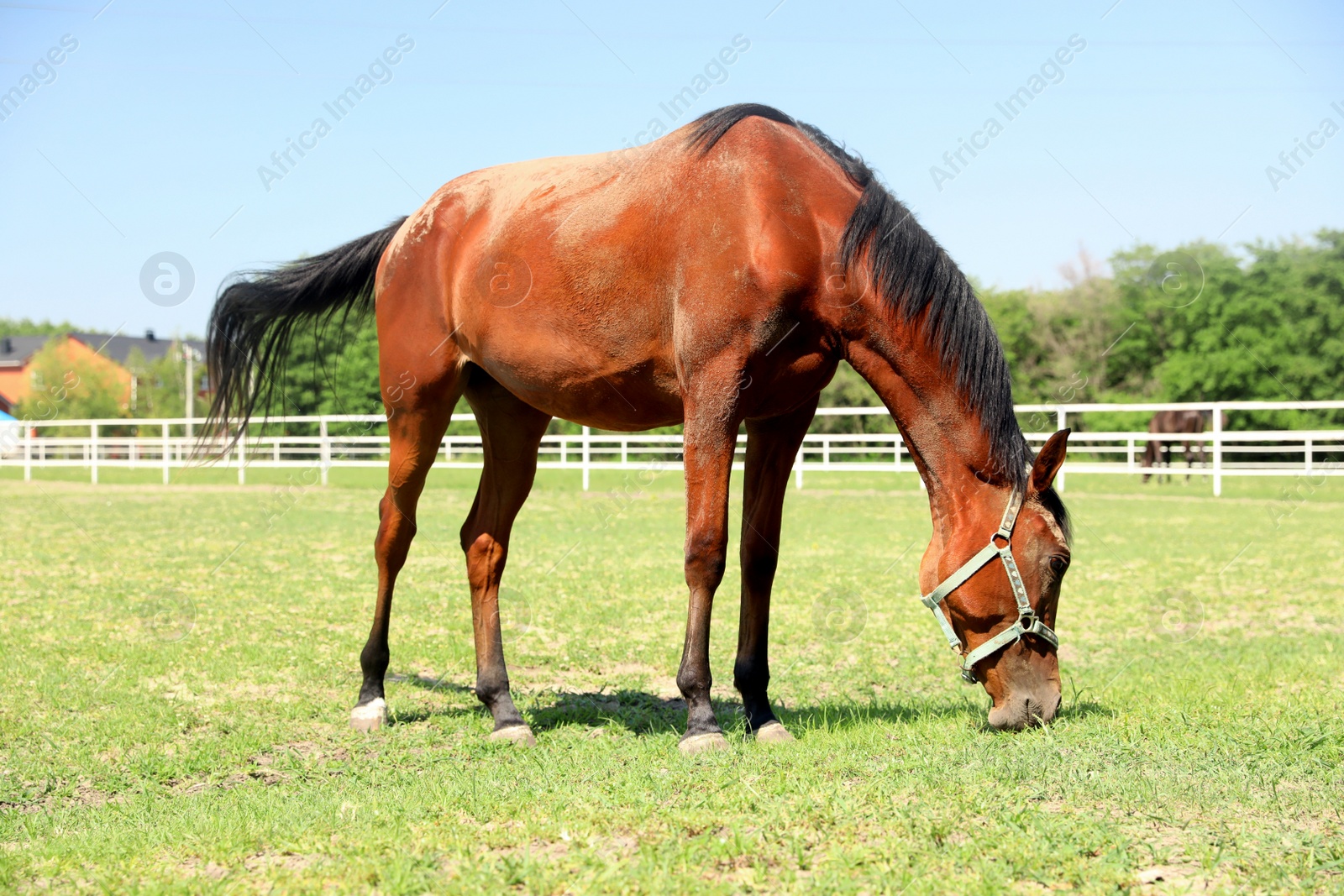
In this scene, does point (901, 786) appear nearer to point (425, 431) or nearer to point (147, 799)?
point (147, 799)

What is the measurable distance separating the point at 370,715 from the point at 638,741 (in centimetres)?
141

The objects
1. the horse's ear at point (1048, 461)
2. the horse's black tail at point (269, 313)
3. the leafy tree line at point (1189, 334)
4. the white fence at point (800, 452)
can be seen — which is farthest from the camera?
the leafy tree line at point (1189, 334)

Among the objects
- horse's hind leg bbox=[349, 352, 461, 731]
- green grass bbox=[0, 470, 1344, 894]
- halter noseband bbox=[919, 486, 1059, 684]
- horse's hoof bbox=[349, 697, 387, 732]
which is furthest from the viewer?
horse's hind leg bbox=[349, 352, 461, 731]

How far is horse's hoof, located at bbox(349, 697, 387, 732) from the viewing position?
15.8 ft

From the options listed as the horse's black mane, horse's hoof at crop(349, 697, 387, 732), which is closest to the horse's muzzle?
the horse's black mane

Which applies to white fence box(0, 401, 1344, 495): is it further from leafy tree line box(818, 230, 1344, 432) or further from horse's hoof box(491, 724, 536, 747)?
horse's hoof box(491, 724, 536, 747)

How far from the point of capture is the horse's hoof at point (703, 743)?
389 centimetres

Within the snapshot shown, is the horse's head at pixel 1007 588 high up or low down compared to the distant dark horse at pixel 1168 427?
down

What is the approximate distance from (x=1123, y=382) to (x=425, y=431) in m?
40.3

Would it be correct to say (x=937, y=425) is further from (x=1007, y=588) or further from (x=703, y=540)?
(x=703, y=540)

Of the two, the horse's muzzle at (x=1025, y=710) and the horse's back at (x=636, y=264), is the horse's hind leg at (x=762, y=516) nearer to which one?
the horse's back at (x=636, y=264)

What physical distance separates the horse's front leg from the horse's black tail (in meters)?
2.82

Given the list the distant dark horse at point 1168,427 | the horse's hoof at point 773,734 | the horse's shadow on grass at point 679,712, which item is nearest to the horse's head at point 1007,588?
the horse's shadow on grass at point 679,712

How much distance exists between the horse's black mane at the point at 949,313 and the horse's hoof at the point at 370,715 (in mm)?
3053
